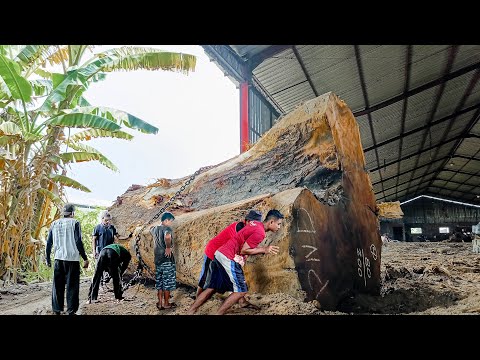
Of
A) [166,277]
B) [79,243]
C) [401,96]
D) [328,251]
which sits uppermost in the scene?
[401,96]

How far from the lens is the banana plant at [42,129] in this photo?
4.94 m

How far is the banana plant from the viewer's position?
16.2 ft

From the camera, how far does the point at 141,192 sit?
603 cm

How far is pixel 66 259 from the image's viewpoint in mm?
4152

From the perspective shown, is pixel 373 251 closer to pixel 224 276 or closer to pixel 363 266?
pixel 363 266

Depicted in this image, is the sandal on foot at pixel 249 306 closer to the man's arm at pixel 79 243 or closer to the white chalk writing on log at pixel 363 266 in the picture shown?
the white chalk writing on log at pixel 363 266

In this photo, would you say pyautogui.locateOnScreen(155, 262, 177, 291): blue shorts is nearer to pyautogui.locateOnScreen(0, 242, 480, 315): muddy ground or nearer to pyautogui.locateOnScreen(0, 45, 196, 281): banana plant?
pyautogui.locateOnScreen(0, 242, 480, 315): muddy ground

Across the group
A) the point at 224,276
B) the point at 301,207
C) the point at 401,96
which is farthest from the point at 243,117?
the point at 401,96

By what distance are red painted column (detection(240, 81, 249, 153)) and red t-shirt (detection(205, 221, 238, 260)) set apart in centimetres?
176

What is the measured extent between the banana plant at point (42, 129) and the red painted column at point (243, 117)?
1.03 m

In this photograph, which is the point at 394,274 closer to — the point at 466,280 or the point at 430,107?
the point at 466,280

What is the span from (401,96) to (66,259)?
8.06 metres

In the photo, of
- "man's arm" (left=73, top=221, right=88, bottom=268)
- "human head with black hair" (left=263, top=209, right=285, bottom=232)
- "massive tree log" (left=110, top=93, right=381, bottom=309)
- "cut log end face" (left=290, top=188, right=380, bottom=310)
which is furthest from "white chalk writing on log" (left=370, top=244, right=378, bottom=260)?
"man's arm" (left=73, top=221, right=88, bottom=268)
